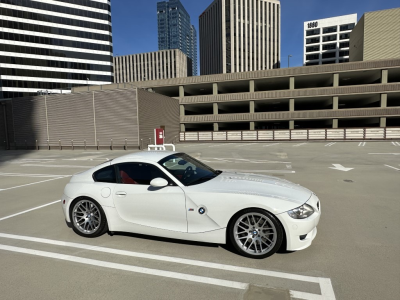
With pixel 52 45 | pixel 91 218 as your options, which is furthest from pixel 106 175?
pixel 52 45

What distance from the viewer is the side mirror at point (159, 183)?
3.56 meters

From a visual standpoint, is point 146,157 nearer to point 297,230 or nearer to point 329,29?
point 297,230

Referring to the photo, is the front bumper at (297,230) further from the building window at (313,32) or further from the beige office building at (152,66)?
the beige office building at (152,66)

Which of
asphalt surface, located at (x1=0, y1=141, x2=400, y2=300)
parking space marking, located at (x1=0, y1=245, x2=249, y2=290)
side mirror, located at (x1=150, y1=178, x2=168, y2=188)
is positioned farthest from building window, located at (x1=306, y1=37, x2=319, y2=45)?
parking space marking, located at (x1=0, y1=245, x2=249, y2=290)

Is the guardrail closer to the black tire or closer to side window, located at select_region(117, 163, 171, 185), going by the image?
side window, located at select_region(117, 163, 171, 185)

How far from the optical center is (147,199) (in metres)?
3.73

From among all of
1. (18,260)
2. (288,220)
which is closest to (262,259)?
(288,220)

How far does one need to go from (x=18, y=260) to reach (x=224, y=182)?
317cm

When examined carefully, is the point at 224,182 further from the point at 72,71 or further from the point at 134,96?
the point at 72,71

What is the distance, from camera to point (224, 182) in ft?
12.4

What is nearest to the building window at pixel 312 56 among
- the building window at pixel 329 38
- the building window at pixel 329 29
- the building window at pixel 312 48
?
the building window at pixel 312 48

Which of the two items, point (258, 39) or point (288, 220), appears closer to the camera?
point (288, 220)

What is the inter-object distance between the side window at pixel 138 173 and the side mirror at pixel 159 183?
19cm

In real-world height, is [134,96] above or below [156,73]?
below
